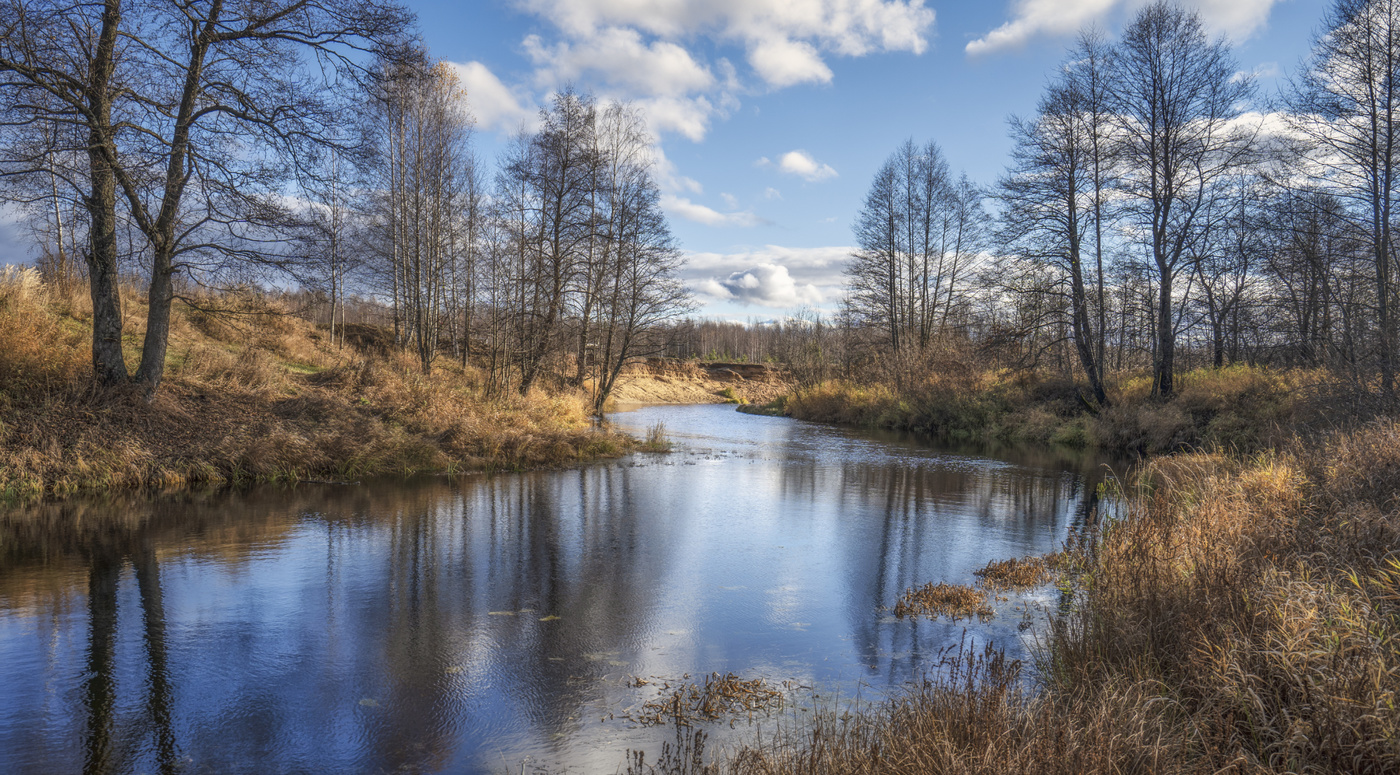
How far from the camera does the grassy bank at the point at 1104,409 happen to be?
17000 millimetres

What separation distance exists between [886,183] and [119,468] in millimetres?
32724

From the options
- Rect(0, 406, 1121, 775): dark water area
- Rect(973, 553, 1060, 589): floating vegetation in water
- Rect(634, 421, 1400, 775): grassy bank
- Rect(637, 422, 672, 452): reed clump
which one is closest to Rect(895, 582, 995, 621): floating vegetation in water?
Rect(0, 406, 1121, 775): dark water area

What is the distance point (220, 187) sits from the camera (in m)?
13.0

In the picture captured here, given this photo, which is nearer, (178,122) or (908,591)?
(908,591)

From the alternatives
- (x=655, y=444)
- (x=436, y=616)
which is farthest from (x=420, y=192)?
(x=436, y=616)

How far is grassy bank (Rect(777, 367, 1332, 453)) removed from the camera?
55.8 feet

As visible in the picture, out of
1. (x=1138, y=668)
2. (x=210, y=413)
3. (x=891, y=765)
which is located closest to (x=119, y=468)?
(x=210, y=413)

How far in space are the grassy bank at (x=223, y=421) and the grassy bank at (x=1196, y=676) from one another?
12.0 m

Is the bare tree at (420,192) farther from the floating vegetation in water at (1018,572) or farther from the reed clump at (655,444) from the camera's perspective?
the floating vegetation in water at (1018,572)

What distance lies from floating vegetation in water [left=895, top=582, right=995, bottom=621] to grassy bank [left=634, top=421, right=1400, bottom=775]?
36.4 inches

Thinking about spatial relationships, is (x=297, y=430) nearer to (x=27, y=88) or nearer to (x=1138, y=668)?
(x=27, y=88)

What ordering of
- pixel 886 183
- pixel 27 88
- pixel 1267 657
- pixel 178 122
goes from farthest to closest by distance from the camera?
pixel 886 183 < pixel 178 122 < pixel 27 88 < pixel 1267 657

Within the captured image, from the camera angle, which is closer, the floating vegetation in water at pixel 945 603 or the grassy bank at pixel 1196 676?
the grassy bank at pixel 1196 676

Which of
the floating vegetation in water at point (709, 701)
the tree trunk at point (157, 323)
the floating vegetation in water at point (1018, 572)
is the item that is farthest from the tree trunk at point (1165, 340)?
the tree trunk at point (157, 323)
